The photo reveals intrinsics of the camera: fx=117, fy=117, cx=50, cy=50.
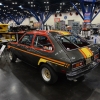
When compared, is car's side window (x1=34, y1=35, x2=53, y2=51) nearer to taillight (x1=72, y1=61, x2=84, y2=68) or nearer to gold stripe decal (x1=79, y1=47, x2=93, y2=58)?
gold stripe decal (x1=79, y1=47, x2=93, y2=58)

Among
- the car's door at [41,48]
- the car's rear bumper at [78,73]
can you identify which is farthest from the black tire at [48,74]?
the car's rear bumper at [78,73]

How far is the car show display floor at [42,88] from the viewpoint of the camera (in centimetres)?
305

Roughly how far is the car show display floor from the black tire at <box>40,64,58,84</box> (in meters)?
0.16

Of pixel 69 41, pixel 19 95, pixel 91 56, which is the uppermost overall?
pixel 69 41

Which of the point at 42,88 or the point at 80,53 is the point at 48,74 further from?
the point at 80,53

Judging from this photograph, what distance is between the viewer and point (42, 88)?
3.44 m

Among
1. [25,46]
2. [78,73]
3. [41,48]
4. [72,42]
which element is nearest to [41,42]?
[41,48]

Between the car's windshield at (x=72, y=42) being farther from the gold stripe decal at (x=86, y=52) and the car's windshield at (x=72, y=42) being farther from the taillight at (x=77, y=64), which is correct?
the taillight at (x=77, y=64)

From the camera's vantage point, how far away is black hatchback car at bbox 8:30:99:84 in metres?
3.01

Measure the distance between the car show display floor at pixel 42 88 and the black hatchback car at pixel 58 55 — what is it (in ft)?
1.07

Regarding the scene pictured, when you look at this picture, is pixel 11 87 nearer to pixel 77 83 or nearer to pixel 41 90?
pixel 41 90

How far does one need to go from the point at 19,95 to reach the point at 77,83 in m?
1.79

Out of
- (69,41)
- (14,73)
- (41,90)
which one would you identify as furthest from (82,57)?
(14,73)

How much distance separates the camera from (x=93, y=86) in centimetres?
351
